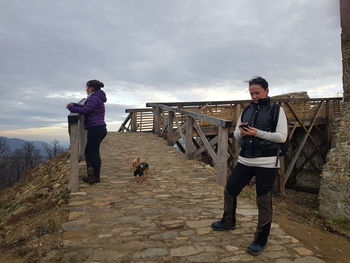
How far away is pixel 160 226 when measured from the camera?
364 centimetres

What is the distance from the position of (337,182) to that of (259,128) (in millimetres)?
6880

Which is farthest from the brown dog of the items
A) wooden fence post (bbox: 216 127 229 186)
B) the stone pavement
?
wooden fence post (bbox: 216 127 229 186)

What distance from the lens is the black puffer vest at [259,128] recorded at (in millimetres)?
3010

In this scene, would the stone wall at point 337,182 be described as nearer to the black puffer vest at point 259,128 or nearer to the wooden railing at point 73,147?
the black puffer vest at point 259,128

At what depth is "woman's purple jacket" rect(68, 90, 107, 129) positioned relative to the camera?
17.0ft

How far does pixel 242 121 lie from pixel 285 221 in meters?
1.74

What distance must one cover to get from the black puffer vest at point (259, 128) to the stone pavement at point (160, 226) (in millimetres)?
989

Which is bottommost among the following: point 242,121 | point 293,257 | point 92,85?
point 293,257

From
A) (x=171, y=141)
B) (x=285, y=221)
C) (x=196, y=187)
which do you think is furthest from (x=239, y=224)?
(x=171, y=141)

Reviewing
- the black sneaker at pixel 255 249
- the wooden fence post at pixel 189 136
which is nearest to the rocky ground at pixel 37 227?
the black sneaker at pixel 255 249

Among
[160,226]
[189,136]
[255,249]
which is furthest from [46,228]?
[189,136]

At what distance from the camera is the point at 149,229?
3.56 metres

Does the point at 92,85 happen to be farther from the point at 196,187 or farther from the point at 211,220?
the point at 211,220

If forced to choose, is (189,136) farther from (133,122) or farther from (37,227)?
(133,122)
